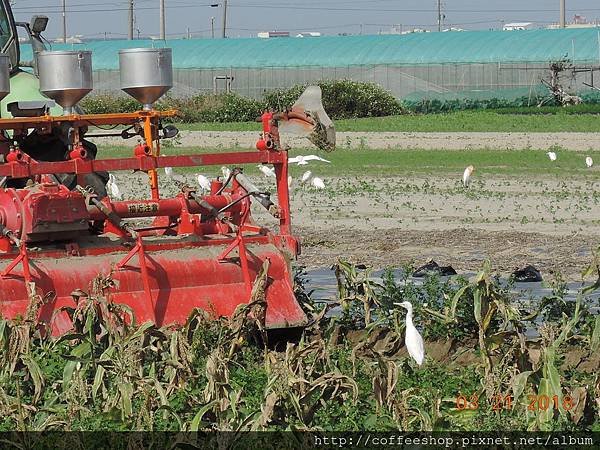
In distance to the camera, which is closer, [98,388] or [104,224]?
[98,388]

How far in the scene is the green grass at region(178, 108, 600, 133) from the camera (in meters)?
28.3

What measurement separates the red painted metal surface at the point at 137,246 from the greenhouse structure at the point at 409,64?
3222cm

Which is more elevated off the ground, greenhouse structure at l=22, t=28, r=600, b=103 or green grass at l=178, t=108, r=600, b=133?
greenhouse structure at l=22, t=28, r=600, b=103

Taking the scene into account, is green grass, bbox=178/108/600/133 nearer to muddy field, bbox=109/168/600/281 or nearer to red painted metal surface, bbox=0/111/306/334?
muddy field, bbox=109/168/600/281

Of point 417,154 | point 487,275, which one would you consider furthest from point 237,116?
point 487,275

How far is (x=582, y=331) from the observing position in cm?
729

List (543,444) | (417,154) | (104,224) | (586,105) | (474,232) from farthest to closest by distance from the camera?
(586,105) → (417,154) → (474,232) → (104,224) → (543,444)

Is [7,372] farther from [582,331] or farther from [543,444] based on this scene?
[582,331]

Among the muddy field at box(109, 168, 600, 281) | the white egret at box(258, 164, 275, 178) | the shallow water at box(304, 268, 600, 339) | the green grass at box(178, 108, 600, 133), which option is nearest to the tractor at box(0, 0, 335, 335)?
the shallow water at box(304, 268, 600, 339)

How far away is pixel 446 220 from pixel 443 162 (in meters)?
6.85

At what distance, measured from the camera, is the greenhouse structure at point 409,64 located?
136 ft

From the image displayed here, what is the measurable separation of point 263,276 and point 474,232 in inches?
218

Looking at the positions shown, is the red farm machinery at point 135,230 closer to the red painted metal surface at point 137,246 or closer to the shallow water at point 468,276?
the red painted metal surface at point 137,246

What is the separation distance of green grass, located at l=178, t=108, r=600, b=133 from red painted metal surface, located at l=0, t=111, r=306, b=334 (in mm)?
19525
